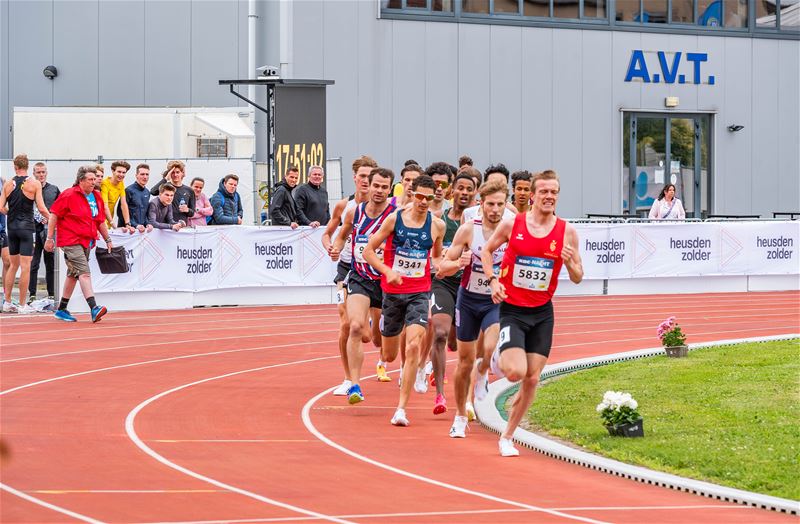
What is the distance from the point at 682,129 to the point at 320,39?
33.2 ft

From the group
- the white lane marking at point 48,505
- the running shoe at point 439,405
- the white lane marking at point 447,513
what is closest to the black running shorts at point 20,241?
the running shoe at point 439,405

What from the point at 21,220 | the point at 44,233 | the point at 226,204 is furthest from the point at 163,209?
the point at 21,220

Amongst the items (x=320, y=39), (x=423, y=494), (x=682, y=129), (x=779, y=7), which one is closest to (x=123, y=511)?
(x=423, y=494)

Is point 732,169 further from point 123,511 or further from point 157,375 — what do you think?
point 123,511

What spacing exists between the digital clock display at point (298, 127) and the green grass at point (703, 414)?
9.26 m

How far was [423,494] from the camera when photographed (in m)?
8.74

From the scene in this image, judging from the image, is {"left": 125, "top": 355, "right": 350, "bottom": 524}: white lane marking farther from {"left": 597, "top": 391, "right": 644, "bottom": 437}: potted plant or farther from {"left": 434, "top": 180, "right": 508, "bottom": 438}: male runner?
{"left": 597, "top": 391, "right": 644, "bottom": 437}: potted plant

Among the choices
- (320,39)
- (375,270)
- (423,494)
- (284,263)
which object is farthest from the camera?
(320,39)

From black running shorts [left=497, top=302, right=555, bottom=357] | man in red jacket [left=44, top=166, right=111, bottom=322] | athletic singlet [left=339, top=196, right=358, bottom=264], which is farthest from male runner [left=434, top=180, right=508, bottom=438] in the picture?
man in red jacket [left=44, top=166, right=111, bottom=322]

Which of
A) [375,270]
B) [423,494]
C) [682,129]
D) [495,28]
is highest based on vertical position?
[495,28]

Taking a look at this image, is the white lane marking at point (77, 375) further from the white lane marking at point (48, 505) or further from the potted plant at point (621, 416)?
the potted plant at point (621, 416)

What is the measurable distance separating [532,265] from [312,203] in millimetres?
11762

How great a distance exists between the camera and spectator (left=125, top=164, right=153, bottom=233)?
70.2ft

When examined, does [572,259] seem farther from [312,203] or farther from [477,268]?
[312,203]
